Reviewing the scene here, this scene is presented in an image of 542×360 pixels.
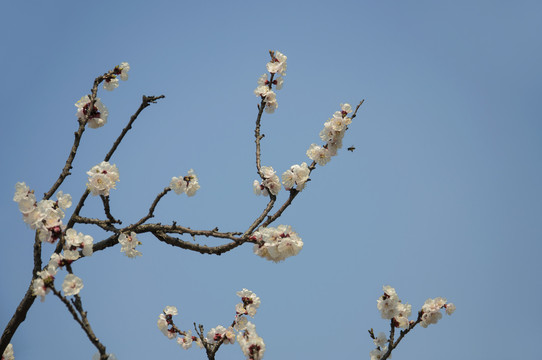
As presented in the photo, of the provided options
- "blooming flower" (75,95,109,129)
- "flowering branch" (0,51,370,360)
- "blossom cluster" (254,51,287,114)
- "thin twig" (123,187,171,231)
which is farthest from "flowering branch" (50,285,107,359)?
"blossom cluster" (254,51,287,114)

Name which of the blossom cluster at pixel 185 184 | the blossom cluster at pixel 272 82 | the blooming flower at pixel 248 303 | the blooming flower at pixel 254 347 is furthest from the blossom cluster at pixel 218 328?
the blossom cluster at pixel 272 82

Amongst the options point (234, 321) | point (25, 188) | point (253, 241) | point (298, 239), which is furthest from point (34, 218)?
point (234, 321)

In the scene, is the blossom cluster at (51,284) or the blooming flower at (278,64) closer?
the blossom cluster at (51,284)

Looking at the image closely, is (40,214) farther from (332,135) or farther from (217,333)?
(332,135)

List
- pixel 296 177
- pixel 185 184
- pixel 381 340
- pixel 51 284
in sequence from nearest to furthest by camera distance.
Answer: pixel 51 284
pixel 185 184
pixel 296 177
pixel 381 340

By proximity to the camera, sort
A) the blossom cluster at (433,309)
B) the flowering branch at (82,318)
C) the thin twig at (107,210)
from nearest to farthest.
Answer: the flowering branch at (82,318) < the thin twig at (107,210) < the blossom cluster at (433,309)

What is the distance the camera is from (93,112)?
502 cm

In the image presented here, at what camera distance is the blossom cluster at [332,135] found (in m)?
5.39

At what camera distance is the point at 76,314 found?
3.52 meters

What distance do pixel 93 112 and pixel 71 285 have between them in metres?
2.04

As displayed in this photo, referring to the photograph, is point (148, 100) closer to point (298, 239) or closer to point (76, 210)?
point (76, 210)

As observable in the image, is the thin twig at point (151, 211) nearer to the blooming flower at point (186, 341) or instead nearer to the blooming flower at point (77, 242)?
the blooming flower at point (77, 242)

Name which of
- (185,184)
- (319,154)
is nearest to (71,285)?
(185,184)

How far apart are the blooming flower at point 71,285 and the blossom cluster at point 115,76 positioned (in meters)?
2.34
